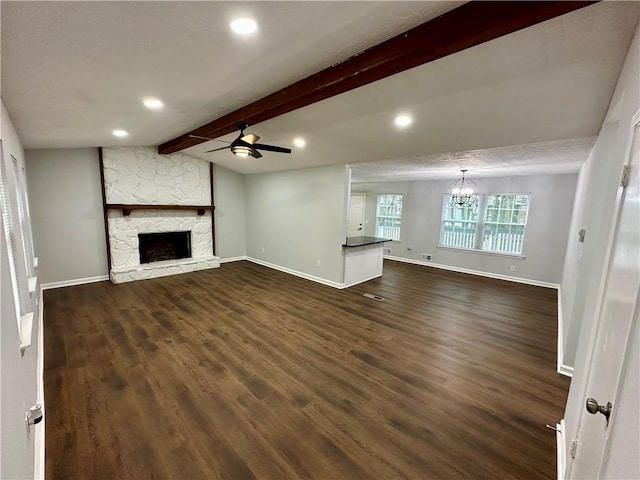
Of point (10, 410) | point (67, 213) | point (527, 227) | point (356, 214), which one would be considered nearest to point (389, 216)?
point (356, 214)

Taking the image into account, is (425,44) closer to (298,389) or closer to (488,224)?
(298,389)

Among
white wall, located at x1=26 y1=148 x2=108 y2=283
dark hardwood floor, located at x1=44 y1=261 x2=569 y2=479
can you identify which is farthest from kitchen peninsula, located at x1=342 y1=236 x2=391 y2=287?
white wall, located at x1=26 y1=148 x2=108 y2=283

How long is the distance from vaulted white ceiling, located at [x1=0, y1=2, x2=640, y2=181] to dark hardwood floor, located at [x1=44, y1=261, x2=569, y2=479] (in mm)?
2447

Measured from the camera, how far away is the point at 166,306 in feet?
14.3

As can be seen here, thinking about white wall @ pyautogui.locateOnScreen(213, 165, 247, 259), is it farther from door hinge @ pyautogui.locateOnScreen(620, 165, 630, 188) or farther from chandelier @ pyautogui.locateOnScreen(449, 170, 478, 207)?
door hinge @ pyautogui.locateOnScreen(620, 165, 630, 188)

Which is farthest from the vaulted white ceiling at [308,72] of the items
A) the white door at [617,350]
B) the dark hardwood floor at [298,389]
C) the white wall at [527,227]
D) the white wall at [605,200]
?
the dark hardwood floor at [298,389]

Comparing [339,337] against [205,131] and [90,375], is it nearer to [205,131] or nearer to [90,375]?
[90,375]

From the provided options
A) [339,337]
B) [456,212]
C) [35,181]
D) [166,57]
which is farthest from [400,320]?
[35,181]

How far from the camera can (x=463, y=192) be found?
21.4ft

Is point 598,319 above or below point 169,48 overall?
below

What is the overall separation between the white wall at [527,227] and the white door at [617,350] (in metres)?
5.43

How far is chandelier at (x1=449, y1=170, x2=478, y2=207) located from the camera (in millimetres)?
6484

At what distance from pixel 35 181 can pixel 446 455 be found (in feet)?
22.8

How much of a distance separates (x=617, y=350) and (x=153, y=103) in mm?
3876
